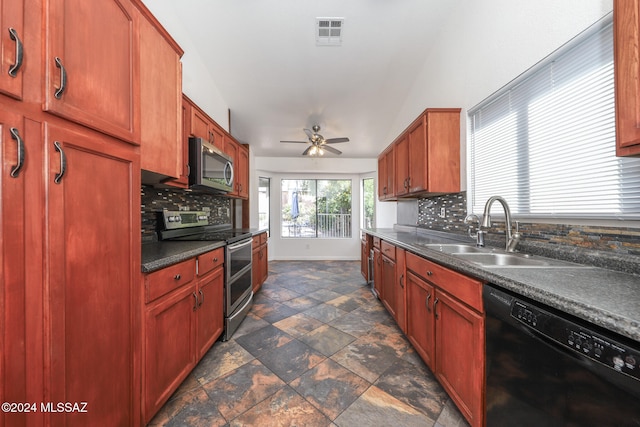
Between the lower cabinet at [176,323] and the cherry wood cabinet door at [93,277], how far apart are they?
70 millimetres

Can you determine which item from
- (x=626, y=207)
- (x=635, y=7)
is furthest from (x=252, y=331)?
(x=635, y=7)

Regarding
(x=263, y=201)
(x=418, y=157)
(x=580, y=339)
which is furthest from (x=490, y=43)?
(x=263, y=201)

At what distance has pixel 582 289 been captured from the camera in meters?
0.73

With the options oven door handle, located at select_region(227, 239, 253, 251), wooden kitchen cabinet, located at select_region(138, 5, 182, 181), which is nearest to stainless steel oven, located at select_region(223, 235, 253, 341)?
oven door handle, located at select_region(227, 239, 253, 251)

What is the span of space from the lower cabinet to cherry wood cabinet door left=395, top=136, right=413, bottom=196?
2.19 m

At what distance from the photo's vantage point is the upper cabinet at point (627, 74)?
27.8 inches

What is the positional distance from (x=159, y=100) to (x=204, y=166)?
671 mm

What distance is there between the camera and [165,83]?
1.47 meters

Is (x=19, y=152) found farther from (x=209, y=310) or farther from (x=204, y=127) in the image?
(x=204, y=127)

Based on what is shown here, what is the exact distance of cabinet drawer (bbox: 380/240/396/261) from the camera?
217 cm

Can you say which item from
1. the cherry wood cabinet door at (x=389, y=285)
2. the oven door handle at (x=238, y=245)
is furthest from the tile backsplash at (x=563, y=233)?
the oven door handle at (x=238, y=245)

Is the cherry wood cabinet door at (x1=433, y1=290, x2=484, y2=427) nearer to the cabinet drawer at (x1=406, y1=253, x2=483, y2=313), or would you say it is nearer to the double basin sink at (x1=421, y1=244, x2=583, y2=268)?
the cabinet drawer at (x1=406, y1=253, x2=483, y2=313)

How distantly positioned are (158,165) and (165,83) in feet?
1.86

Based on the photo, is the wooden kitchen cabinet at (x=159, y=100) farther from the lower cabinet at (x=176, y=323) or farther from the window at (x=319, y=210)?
the window at (x=319, y=210)
